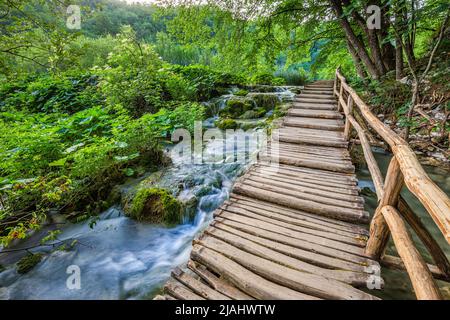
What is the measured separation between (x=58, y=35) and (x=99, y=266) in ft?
14.1

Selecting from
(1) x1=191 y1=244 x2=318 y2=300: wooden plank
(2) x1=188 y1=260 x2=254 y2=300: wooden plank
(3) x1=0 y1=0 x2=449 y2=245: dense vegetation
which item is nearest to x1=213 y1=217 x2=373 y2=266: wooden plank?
(1) x1=191 y1=244 x2=318 y2=300: wooden plank

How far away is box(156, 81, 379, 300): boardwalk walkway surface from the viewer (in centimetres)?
183

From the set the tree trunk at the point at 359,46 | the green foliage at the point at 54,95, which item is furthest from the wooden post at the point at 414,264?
the green foliage at the point at 54,95

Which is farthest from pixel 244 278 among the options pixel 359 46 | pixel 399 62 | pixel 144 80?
pixel 359 46

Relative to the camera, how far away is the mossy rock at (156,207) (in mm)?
3990

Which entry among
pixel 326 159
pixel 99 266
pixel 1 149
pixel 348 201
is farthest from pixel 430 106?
pixel 1 149

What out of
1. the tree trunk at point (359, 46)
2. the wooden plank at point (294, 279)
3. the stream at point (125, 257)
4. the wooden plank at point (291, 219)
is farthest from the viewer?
the tree trunk at point (359, 46)

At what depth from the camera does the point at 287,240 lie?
231 cm

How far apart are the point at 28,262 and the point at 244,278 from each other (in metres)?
3.53

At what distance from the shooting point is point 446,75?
4746 mm

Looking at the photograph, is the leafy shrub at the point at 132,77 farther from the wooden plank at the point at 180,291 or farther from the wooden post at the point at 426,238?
the wooden post at the point at 426,238

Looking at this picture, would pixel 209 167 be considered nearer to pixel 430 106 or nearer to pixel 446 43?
pixel 430 106

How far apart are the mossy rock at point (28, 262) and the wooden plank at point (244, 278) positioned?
116 inches

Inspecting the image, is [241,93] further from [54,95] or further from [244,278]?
[244,278]
